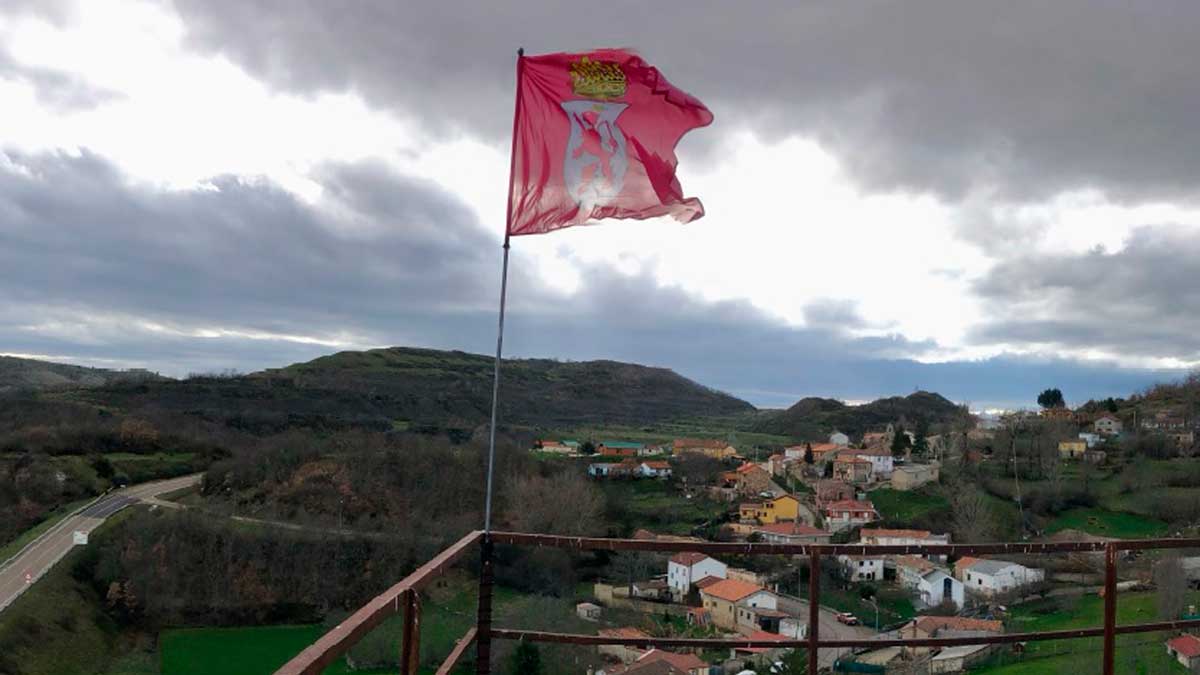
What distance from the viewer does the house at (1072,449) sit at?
47.5m

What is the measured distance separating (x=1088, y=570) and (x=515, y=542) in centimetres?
2738

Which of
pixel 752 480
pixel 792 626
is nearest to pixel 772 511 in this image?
pixel 752 480

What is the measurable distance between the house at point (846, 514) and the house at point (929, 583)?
8077 millimetres

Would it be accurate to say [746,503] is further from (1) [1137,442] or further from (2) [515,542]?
(2) [515,542]

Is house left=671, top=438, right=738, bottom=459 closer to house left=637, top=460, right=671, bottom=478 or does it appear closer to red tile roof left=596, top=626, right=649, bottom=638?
house left=637, top=460, right=671, bottom=478

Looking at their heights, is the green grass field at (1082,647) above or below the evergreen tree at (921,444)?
below

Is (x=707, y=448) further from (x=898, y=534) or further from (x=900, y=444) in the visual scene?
(x=898, y=534)

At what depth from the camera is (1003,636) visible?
9.75 ft

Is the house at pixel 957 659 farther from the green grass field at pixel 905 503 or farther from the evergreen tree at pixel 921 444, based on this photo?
the evergreen tree at pixel 921 444

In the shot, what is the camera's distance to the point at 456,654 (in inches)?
106

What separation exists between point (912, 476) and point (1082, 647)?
3412cm

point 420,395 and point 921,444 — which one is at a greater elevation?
point 420,395

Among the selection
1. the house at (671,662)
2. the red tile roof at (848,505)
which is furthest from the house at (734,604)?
the red tile roof at (848,505)

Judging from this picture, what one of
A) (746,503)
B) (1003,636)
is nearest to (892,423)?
(746,503)
